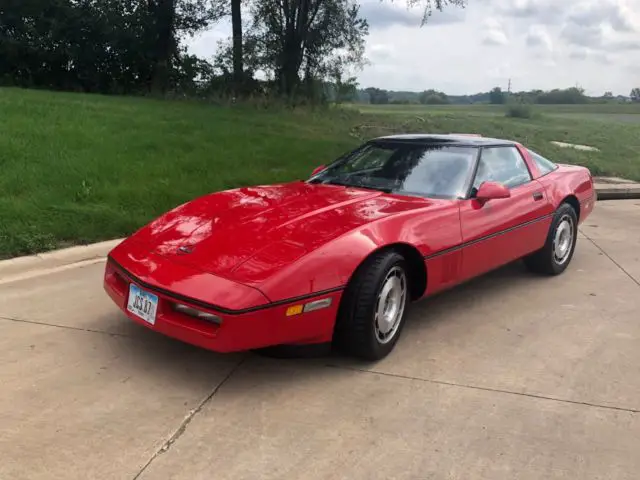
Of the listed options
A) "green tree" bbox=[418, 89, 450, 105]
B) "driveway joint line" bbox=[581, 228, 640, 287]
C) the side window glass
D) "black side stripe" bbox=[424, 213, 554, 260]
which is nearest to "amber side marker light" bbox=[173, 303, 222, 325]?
"black side stripe" bbox=[424, 213, 554, 260]

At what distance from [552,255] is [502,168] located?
36.8 inches

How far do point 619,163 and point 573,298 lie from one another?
345 inches

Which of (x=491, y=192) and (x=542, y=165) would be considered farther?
(x=542, y=165)

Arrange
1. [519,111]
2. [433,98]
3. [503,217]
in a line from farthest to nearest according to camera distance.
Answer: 1. [433,98]
2. [519,111]
3. [503,217]

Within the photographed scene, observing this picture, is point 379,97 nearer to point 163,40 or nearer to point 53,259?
point 163,40

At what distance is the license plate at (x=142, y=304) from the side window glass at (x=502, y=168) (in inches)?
91.2

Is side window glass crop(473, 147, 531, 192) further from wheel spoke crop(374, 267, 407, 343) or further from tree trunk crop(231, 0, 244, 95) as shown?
tree trunk crop(231, 0, 244, 95)

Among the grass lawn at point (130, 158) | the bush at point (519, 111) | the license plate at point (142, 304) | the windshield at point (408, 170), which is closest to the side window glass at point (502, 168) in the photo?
the windshield at point (408, 170)

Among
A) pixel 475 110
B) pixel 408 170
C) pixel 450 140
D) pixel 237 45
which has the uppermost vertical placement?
pixel 237 45

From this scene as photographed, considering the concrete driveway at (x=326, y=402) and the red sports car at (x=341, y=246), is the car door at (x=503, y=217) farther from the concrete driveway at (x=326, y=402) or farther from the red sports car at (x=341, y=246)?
the concrete driveway at (x=326, y=402)

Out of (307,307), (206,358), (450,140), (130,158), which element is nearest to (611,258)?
(450,140)

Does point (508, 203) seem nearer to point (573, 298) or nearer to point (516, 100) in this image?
point (573, 298)

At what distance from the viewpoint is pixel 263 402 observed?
2.83 metres

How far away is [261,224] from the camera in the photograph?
134 inches
